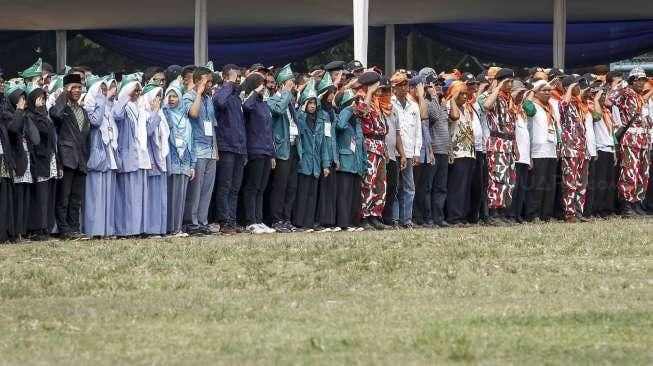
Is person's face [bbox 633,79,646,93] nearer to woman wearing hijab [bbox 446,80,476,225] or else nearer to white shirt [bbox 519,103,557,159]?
white shirt [bbox 519,103,557,159]

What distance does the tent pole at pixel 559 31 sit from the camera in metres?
26.2

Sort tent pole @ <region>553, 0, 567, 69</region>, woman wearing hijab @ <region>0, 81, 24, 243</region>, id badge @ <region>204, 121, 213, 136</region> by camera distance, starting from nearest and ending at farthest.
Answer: woman wearing hijab @ <region>0, 81, 24, 243</region>
id badge @ <region>204, 121, 213, 136</region>
tent pole @ <region>553, 0, 567, 69</region>

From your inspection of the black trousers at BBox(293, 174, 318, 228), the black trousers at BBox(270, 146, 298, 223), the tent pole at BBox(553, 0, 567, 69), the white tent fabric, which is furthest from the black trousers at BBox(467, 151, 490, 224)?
the white tent fabric

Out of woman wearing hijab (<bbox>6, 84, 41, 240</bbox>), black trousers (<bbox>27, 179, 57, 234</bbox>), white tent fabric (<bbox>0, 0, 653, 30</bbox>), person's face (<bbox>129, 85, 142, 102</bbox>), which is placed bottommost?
black trousers (<bbox>27, 179, 57, 234</bbox>)

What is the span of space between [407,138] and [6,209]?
517 cm

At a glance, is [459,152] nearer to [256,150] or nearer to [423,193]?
[423,193]

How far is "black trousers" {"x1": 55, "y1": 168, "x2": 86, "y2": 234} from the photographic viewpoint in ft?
54.7

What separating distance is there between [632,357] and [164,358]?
2.54 metres

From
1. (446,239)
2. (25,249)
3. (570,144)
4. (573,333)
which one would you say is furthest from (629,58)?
(573,333)

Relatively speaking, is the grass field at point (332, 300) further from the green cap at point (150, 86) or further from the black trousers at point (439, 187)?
the black trousers at point (439, 187)

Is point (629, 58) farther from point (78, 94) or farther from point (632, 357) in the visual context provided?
point (632, 357)

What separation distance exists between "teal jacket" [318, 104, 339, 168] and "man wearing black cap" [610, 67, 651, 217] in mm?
5168

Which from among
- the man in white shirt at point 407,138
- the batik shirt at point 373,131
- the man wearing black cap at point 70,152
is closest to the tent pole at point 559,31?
the man in white shirt at point 407,138

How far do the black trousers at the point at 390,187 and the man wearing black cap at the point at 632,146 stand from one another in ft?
14.0
